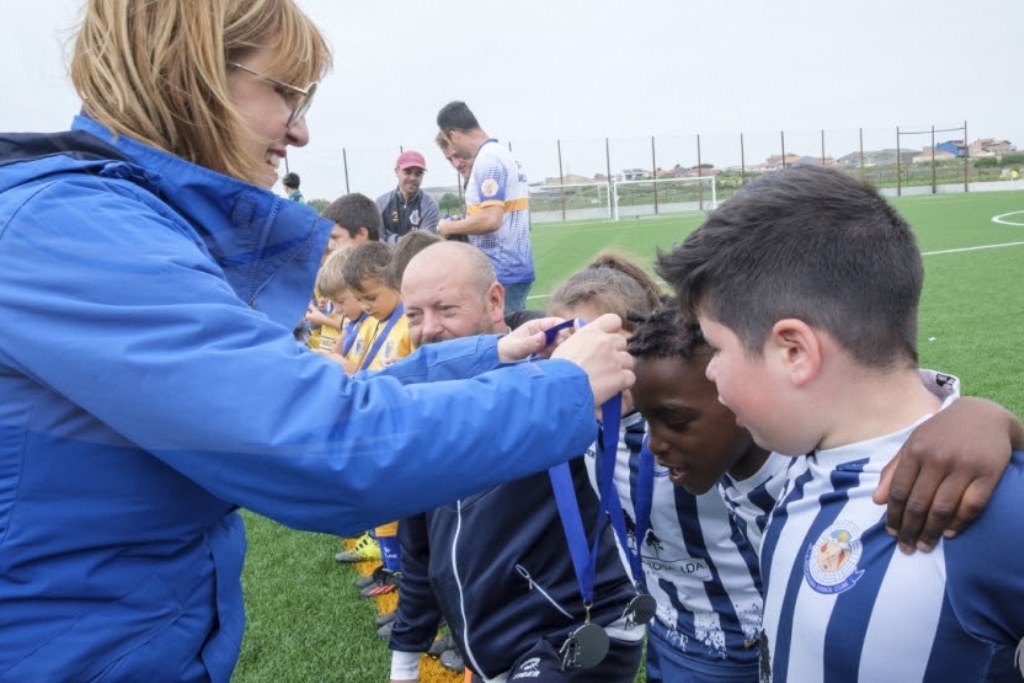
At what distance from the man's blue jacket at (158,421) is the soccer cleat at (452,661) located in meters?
2.54

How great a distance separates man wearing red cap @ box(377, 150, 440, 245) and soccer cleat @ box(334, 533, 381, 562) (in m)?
4.35

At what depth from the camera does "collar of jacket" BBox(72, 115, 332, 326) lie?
4.88 feet

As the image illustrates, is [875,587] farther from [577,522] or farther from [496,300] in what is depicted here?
[496,300]

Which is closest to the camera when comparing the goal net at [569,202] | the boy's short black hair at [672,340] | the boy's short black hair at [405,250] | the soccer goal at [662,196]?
the boy's short black hair at [672,340]

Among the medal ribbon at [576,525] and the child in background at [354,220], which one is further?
the child in background at [354,220]

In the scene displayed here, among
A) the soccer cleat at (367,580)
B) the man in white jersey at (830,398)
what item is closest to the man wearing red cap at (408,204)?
the soccer cleat at (367,580)

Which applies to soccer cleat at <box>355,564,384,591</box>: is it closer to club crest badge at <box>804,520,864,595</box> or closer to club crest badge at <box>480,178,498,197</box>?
club crest badge at <box>480,178,498,197</box>

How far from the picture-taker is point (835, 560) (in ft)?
5.06

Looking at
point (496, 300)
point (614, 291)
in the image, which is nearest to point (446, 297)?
point (496, 300)

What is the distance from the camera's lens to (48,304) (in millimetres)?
1196

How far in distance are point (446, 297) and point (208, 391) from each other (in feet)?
6.21

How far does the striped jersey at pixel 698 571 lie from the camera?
2.32 m

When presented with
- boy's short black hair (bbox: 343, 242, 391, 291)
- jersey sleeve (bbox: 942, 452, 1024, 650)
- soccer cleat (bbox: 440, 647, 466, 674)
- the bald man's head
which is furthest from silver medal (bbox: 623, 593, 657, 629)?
boy's short black hair (bbox: 343, 242, 391, 291)

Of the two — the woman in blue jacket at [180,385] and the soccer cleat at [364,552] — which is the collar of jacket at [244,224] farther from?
the soccer cleat at [364,552]
